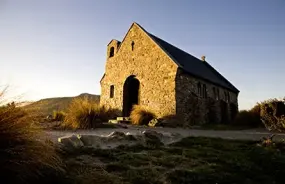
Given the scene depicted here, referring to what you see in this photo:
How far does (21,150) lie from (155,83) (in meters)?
13.8

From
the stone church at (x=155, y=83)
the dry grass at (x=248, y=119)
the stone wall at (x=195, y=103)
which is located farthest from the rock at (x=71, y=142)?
the dry grass at (x=248, y=119)

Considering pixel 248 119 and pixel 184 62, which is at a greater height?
pixel 184 62

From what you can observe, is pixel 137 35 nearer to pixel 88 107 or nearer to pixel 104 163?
pixel 88 107

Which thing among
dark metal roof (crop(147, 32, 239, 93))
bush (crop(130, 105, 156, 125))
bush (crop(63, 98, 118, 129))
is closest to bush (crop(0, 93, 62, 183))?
bush (crop(63, 98, 118, 129))

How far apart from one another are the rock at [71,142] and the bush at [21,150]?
1.33m

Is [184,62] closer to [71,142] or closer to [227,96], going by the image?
[227,96]

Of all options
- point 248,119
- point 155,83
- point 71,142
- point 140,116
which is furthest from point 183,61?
point 71,142

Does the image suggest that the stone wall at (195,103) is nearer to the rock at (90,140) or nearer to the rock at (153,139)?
the rock at (153,139)

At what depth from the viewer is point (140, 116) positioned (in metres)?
14.8

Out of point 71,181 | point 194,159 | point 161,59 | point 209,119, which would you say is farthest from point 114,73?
point 71,181

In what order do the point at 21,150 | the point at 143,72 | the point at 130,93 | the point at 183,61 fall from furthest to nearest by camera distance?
the point at 183,61
the point at 130,93
the point at 143,72
the point at 21,150

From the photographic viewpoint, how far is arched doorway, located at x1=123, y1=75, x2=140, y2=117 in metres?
18.4

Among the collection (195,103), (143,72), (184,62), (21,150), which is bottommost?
(21,150)

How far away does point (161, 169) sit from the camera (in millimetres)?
4312
